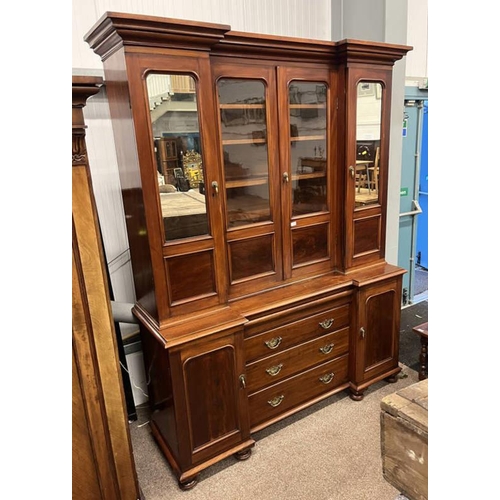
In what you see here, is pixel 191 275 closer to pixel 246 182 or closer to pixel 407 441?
pixel 246 182

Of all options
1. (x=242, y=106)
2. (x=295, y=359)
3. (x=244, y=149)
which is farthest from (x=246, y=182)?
(x=295, y=359)

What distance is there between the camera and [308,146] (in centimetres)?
236

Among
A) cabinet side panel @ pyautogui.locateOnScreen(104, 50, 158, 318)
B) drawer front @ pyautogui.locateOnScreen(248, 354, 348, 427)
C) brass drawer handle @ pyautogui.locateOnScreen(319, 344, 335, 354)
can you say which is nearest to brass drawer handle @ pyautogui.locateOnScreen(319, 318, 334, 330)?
brass drawer handle @ pyautogui.locateOnScreen(319, 344, 335, 354)

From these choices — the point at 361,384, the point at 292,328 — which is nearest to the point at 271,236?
the point at 292,328

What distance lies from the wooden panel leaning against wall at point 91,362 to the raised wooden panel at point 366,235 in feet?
5.35

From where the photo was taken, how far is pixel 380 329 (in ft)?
8.54

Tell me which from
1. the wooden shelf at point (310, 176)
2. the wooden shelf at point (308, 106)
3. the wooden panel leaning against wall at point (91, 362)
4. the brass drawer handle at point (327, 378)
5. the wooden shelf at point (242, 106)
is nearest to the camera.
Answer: the wooden panel leaning against wall at point (91, 362)

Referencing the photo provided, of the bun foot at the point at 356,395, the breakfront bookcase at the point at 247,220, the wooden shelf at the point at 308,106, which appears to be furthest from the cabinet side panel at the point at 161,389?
the wooden shelf at the point at 308,106

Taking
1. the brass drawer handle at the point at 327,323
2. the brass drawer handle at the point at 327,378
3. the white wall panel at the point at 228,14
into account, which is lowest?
the brass drawer handle at the point at 327,378

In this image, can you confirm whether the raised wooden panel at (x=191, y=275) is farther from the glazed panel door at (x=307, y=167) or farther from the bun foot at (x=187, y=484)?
the bun foot at (x=187, y=484)

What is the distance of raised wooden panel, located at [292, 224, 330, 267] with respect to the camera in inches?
94.4

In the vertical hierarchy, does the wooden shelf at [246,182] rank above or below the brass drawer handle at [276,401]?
above

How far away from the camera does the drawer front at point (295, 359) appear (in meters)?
2.17
